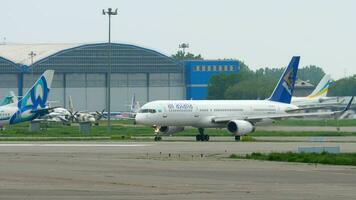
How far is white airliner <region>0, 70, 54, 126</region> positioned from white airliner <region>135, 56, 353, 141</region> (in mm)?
→ 13781

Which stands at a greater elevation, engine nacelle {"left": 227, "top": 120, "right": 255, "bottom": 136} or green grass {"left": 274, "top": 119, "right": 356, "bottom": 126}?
green grass {"left": 274, "top": 119, "right": 356, "bottom": 126}

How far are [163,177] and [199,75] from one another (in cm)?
14111

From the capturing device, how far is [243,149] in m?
54.0

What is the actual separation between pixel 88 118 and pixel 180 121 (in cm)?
5980

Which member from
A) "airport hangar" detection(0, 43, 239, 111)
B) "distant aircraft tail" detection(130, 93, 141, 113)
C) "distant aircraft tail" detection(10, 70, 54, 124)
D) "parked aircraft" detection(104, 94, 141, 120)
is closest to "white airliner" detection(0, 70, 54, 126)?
"distant aircraft tail" detection(10, 70, 54, 124)

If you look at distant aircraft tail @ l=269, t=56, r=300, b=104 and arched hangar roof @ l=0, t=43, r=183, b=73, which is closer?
distant aircraft tail @ l=269, t=56, r=300, b=104

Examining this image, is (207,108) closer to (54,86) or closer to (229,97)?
(229,97)

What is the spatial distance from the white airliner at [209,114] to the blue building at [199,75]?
92222 millimetres

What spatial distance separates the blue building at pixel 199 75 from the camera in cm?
17212

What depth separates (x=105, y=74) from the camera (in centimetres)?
17212

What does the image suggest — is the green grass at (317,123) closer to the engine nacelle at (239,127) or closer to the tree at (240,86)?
the tree at (240,86)

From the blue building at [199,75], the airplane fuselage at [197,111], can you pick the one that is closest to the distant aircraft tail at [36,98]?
the airplane fuselage at [197,111]

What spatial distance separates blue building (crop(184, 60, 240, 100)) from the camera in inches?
6777

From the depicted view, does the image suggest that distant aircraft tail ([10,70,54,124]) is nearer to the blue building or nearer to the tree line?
the tree line
